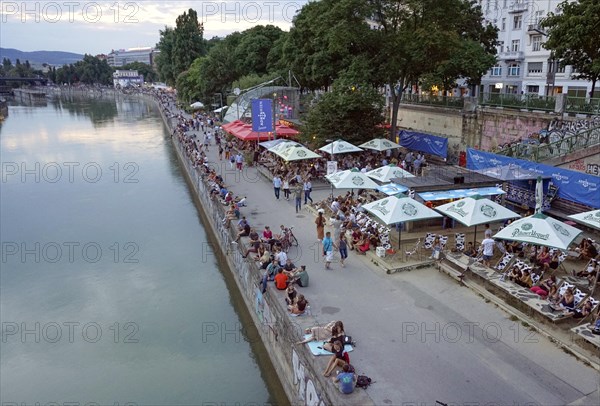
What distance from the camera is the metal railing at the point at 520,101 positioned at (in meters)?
26.2

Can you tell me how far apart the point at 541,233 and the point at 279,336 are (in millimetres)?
7680

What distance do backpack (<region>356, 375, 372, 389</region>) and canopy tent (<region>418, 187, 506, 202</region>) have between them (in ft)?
32.7

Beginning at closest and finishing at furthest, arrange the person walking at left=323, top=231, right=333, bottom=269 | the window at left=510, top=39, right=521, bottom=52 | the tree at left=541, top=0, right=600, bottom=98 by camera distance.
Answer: the person walking at left=323, top=231, right=333, bottom=269 → the tree at left=541, top=0, right=600, bottom=98 → the window at left=510, top=39, right=521, bottom=52

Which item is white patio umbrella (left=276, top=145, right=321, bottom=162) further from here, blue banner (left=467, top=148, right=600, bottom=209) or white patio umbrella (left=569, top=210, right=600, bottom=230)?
white patio umbrella (left=569, top=210, right=600, bottom=230)

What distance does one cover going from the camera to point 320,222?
18328mm

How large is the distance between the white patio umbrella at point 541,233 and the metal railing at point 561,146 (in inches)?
375

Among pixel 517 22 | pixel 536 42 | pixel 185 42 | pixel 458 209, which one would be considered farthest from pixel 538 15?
pixel 185 42

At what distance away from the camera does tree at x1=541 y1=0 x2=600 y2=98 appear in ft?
75.9

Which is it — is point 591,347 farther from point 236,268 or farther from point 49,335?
point 49,335

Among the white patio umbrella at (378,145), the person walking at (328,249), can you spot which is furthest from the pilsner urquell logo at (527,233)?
the white patio umbrella at (378,145)

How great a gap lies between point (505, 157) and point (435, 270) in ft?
34.9

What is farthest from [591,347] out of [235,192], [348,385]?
[235,192]

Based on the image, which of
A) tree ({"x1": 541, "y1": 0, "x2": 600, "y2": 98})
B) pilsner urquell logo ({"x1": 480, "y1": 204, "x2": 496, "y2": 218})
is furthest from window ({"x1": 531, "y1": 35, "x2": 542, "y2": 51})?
pilsner urquell logo ({"x1": 480, "y1": 204, "x2": 496, "y2": 218})

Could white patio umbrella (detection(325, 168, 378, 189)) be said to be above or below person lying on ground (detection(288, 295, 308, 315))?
above
